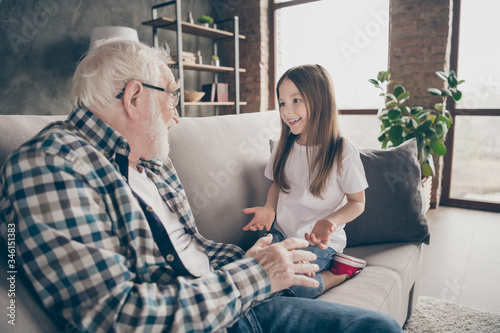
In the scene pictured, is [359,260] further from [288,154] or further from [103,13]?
[103,13]

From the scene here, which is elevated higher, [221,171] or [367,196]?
[221,171]

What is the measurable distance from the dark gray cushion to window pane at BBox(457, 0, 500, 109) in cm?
260

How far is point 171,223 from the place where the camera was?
3.53 feet

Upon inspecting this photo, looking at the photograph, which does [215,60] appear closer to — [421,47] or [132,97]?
[421,47]

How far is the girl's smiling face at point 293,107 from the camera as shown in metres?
1.42

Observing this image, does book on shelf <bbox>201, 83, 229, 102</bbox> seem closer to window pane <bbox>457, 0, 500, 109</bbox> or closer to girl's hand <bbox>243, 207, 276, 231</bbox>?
window pane <bbox>457, 0, 500, 109</bbox>

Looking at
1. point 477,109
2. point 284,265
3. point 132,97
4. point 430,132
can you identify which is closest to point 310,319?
point 284,265

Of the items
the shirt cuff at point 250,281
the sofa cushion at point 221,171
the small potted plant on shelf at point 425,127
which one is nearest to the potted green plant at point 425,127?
the small potted plant on shelf at point 425,127

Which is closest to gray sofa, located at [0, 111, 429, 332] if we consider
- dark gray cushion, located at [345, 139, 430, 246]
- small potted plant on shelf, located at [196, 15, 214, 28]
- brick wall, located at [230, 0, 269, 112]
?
dark gray cushion, located at [345, 139, 430, 246]

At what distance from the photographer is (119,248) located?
0.75 m

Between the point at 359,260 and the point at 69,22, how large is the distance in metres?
3.41

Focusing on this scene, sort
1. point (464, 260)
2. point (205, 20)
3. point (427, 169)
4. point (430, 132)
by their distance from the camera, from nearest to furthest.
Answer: point (464, 260) < point (430, 132) < point (427, 169) < point (205, 20)

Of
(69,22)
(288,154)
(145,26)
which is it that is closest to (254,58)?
(145,26)

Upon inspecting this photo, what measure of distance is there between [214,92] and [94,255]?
13.0ft
